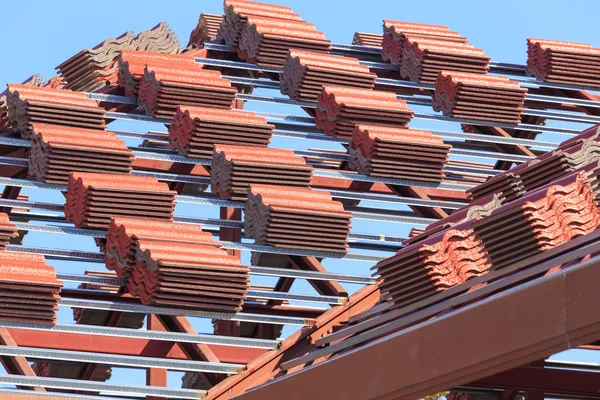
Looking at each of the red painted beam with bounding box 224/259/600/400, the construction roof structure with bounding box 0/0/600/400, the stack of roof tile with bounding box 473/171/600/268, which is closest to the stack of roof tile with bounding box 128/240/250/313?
the construction roof structure with bounding box 0/0/600/400

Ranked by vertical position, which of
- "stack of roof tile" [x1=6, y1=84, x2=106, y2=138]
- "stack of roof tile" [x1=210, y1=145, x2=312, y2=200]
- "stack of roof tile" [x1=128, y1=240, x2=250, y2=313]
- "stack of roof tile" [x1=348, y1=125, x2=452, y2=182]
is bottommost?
"stack of roof tile" [x1=128, y1=240, x2=250, y2=313]

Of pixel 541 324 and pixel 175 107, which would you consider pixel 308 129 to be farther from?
pixel 541 324

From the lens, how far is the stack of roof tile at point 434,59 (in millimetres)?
31234

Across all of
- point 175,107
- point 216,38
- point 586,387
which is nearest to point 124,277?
point 175,107

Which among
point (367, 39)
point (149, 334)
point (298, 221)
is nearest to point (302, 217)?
point (298, 221)

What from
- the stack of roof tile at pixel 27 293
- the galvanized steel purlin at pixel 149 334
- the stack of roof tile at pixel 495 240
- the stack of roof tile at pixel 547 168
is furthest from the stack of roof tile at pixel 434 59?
the stack of roof tile at pixel 495 240

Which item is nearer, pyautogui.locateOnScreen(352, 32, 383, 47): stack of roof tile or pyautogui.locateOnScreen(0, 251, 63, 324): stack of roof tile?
pyautogui.locateOnScreen(0, 251, 63, 324): stack of roof tile

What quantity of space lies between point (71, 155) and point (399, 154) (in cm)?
570

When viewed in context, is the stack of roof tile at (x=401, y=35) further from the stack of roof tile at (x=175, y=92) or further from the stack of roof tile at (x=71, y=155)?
the stack of roof tile at (x=71, y=155)

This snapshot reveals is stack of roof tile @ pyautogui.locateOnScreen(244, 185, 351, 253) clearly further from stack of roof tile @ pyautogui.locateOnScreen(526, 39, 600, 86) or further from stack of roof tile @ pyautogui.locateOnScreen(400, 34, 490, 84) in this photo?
stack of roof tile @ pyautogui.locateOnScreen(526, 39, 600, 86)

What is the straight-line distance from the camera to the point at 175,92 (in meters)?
27.8

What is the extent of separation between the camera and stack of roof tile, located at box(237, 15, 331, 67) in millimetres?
30609

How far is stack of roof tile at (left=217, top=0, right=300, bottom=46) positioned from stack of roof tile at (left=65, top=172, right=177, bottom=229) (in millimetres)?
7964

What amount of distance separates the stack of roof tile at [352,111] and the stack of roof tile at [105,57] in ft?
15.0
